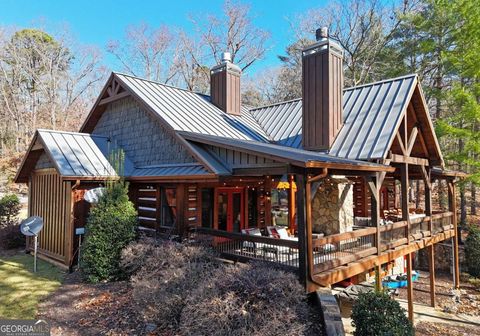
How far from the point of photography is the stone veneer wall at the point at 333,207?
10625 millimetres

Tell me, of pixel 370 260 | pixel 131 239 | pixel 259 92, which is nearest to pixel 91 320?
pixel 131 239

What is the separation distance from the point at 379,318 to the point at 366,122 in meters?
6.44

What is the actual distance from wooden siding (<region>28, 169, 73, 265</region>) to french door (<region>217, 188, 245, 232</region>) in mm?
4725

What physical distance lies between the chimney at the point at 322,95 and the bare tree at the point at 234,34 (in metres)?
19.2

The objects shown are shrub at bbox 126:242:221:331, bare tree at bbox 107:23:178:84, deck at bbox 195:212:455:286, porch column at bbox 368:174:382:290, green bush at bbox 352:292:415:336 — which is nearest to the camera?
green bush at bbox 352:292:415:336

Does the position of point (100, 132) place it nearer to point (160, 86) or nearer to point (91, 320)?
point (160, 86)

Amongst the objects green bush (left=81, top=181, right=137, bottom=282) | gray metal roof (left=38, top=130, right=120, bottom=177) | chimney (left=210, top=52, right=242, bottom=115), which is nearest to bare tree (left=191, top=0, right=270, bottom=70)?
chimney (left=210, top=52, right=242, bottom=115)

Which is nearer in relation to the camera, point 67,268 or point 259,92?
point 67,268

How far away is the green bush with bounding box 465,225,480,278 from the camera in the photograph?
14.7 meters

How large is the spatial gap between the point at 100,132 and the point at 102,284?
833 cm

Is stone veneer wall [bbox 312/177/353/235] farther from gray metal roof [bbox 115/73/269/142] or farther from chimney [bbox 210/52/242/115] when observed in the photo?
chimney [bbox 210/52/242/115]

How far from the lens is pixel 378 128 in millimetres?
10023

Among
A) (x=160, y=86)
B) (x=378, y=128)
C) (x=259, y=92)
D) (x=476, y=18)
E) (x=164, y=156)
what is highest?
(x=259, y=92)

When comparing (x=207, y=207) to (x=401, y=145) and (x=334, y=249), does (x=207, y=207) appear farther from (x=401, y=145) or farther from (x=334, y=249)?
(x=401, y=145)
